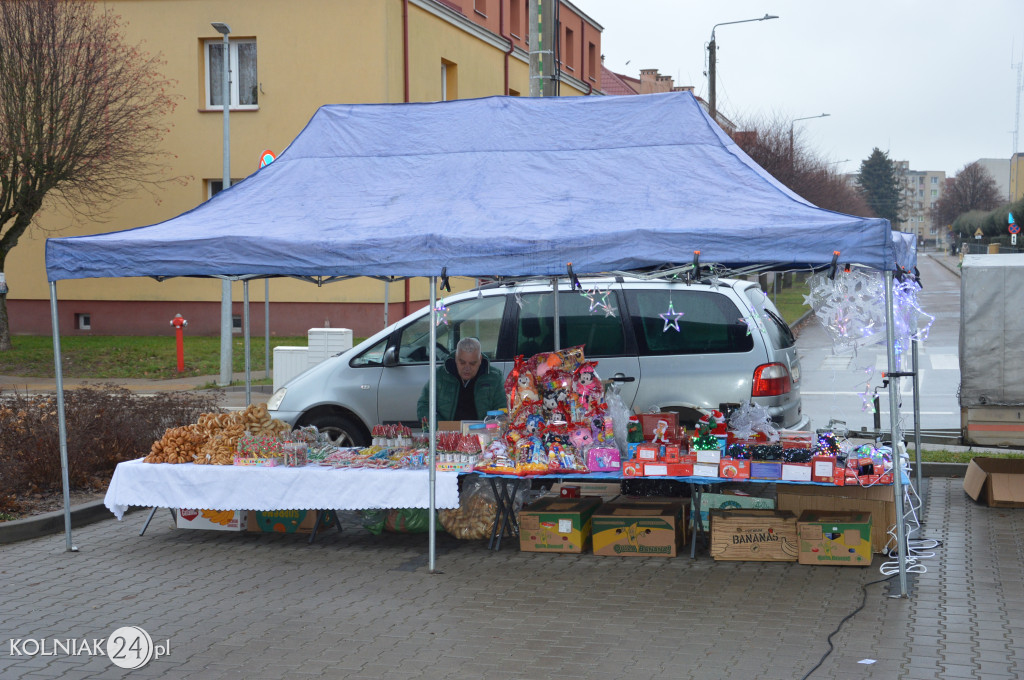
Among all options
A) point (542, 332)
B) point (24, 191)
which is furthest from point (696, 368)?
point (24, 191)

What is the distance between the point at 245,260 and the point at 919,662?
16.1ft

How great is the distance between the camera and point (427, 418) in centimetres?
817

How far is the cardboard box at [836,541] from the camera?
6840 millimetres

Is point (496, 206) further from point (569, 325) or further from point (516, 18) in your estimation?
point (516, 18)

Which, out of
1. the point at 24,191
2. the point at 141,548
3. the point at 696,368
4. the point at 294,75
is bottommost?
the point at 141,548

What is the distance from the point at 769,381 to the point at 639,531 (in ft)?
6.88

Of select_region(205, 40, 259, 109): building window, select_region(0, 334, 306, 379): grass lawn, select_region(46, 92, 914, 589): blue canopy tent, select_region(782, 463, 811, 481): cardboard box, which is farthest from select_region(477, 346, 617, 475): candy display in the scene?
select_region(205, 40, 259, 109): building window

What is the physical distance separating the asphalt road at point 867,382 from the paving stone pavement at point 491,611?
5.54ft

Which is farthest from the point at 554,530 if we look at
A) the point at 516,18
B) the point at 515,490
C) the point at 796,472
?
the point at 516,18

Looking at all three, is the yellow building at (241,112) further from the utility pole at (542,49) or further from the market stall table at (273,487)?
the market stall table at (273,487)

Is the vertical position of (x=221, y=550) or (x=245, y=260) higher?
(x=245, y=260)

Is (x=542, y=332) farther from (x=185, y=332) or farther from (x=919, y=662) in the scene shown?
(x=185, y=332)

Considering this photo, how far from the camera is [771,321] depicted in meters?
9.06

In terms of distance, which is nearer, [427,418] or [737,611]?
[737,611]
